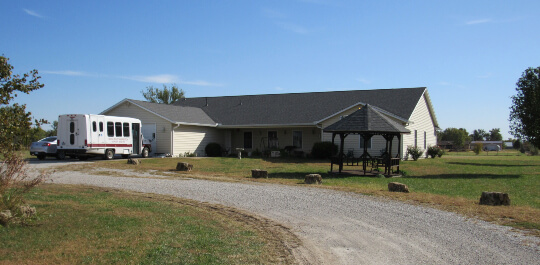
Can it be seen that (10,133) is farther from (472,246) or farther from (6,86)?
(472,246)

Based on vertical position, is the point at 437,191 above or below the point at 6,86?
below

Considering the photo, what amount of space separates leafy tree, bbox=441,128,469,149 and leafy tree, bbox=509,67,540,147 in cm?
5104

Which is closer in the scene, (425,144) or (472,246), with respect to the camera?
(472,246)

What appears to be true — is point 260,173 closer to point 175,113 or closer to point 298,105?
point 175,113

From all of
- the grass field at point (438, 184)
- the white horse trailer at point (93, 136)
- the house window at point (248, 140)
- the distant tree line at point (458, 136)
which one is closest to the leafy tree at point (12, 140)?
the grass field at point (438, 184)

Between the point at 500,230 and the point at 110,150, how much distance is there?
72.0 ft

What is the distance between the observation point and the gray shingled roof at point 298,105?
103ft

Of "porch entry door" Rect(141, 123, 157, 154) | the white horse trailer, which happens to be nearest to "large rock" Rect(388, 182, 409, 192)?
the white horse trailer

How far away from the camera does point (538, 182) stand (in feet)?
62.4

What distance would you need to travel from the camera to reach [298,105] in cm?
3472

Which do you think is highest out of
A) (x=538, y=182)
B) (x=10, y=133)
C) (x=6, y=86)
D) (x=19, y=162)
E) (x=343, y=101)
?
(x=343, y=101)

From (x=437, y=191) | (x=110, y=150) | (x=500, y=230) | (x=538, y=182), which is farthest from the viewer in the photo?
(x=110, y=150)

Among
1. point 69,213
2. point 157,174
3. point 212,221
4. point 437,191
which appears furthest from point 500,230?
point 157,174

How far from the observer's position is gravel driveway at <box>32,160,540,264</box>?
22.2 feet
